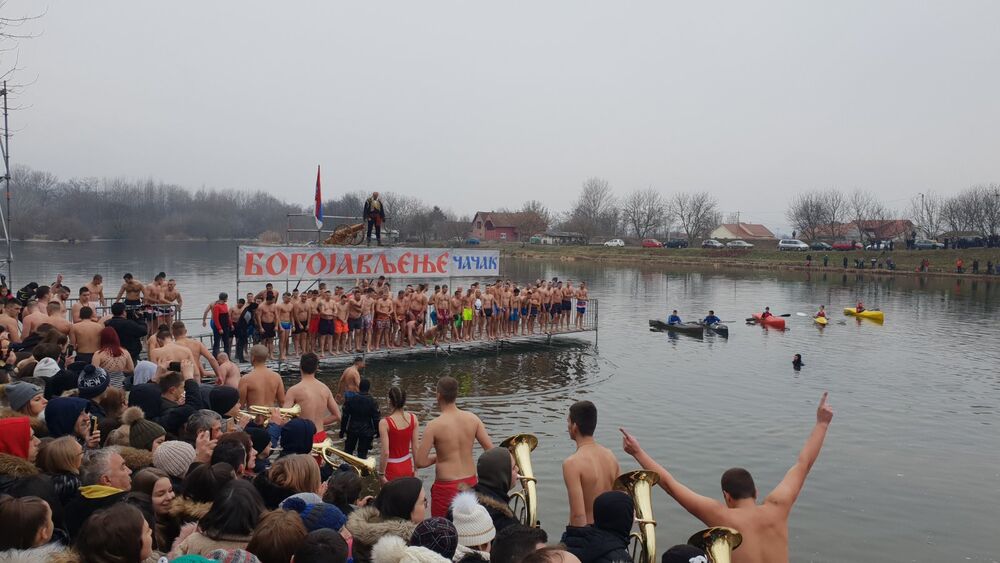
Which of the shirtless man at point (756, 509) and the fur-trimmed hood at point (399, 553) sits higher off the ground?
the fur-trimmed hood at point (399, 553)

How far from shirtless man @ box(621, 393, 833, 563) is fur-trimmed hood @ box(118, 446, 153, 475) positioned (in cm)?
384

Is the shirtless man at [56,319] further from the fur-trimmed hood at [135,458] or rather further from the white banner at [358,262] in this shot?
the fur-trimmed hood at [135,458]

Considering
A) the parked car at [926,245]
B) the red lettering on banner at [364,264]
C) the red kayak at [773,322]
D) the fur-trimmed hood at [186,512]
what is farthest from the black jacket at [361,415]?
the parked car at [926,245]

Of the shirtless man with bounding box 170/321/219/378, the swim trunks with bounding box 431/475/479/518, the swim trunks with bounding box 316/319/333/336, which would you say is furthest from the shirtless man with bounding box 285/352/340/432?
the swim trunks with bounding box 316/319/333/336

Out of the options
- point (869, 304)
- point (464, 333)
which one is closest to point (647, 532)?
point (464, 333)

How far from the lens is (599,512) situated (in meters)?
4.88

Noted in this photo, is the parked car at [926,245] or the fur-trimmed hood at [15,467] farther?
the parked car at [926,245]

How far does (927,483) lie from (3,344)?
15.3m

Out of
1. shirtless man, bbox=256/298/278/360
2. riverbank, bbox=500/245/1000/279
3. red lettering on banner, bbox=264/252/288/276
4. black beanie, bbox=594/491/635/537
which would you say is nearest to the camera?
black beanie, bbox=594/491/635/537

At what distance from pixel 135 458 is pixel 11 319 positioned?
876 cm

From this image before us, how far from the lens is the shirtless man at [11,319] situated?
12102 mm

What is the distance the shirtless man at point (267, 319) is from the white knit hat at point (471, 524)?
589 inches

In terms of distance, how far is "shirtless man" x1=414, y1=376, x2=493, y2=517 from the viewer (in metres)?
7.27

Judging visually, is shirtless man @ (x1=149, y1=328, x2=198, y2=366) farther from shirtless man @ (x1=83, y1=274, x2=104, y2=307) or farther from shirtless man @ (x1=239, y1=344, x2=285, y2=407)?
shirtless man @ (x1=83, y1=274, x2=104, y2=307)
